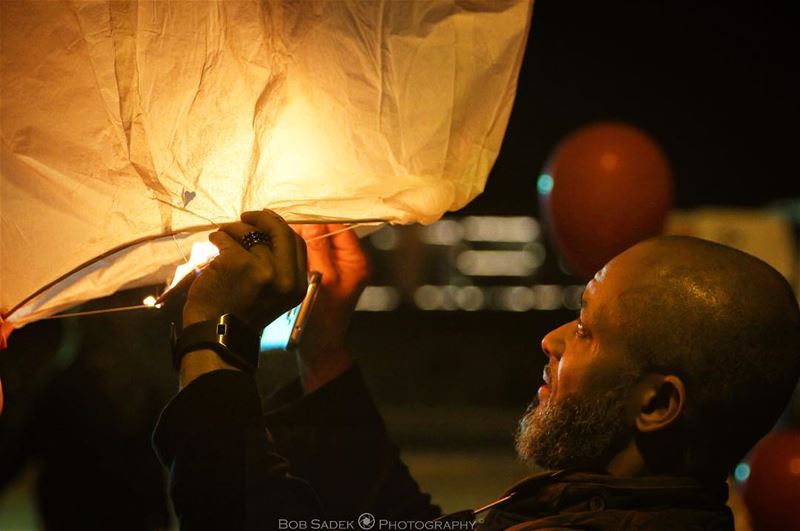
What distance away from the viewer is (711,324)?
1164 mm

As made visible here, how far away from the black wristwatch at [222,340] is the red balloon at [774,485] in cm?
146

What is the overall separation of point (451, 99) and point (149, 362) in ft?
4.08

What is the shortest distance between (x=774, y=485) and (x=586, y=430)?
1099 millimetres

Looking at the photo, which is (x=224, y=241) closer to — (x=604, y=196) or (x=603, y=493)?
(x=603, y=493)

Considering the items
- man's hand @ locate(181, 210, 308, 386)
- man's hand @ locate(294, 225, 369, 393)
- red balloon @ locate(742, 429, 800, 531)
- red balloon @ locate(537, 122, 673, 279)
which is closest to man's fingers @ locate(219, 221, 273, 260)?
man's hand @ locate(181, 210, 308, 386)

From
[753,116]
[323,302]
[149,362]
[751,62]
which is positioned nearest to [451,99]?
[323,302]

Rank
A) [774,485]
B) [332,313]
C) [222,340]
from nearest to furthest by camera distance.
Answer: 1. [222,340]
2. [332,313]
3. [774,485]

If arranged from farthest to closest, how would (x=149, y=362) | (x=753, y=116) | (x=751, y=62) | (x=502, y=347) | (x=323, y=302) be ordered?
(x=502, y=347)
(x=753, y=116)
(x=751, y=62)
(x=149, y=362)
(x=323, y=302)

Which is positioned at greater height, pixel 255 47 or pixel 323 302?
pixel 255 47

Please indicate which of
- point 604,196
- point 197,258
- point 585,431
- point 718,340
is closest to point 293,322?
point 197,258

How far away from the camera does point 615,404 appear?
123 cm

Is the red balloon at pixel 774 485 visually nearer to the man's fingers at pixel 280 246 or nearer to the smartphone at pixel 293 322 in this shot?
the smartphone at pixel 293 322

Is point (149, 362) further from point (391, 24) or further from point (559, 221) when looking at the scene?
point (391, 24)

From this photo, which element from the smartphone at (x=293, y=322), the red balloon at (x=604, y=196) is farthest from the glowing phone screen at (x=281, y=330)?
the red balloon at (x=604, y=196)
